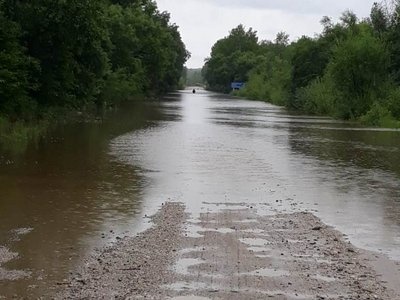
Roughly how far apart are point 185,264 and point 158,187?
6.95 metres

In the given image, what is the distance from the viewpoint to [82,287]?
7102 millimetres

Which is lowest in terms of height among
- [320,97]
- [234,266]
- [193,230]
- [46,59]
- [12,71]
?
[193,230]

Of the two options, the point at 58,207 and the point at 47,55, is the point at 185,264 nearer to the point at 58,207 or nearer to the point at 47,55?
the point at 58,207

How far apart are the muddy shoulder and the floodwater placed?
46 centimetres

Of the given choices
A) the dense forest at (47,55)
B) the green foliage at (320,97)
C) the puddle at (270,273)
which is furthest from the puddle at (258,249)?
the green foliage at (320,97)

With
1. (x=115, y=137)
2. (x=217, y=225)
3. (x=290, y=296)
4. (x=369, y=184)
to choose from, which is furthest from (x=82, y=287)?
(x=115, y=137)

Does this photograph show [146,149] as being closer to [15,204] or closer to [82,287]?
[15,204]

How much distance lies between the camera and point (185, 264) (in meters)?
8.20

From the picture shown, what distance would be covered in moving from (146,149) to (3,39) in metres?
7.43

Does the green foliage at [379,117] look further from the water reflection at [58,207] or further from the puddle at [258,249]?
the puddle at [258,249]

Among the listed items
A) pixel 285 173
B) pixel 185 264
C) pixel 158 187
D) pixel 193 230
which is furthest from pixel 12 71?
pixel 185 264

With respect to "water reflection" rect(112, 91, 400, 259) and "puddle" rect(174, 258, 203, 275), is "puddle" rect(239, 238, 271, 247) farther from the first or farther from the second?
"water reflection" rect(112, 91, 400, 259)

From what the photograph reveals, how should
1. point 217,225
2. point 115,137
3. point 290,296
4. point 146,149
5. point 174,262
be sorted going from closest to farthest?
point 290,296 → point 174,262 → point 217,225 → point 146,149 → point 115,137

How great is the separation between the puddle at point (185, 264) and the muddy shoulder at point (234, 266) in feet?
0.04
